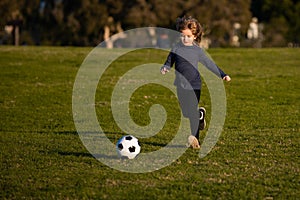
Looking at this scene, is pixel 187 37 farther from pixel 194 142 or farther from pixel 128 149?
pixel 128 149

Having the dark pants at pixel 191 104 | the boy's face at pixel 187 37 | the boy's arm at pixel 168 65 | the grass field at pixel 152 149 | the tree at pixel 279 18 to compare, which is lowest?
the tree at pixel 279 18

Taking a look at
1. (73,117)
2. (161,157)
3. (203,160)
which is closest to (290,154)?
(203,160)

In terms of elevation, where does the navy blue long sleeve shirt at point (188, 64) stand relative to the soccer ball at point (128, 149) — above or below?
above

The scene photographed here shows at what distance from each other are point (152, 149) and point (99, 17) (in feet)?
146

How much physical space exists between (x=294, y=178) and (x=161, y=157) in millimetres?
2032

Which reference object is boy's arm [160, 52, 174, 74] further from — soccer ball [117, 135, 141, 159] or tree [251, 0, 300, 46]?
tree [251, 0, 300, 46]

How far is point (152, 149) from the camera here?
29.6ft

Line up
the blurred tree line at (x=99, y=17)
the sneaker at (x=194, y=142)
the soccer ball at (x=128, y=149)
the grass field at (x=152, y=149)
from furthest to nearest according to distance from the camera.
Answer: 1. the blurred tree line at (x=99, y=17)
2. the sneaker at (x=194, y=142)
3. the soccer ball at (x=128, y=149)
4. the grass field at (x=152, y=149)

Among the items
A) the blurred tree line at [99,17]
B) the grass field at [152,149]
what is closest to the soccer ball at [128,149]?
the grass field at [152,149]

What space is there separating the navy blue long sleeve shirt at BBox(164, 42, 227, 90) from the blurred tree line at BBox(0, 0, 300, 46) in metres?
43.0

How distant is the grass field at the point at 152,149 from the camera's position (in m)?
6.69

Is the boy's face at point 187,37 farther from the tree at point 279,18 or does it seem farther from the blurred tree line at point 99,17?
the tree at point 279,18

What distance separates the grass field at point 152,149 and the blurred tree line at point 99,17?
32710 millimetres

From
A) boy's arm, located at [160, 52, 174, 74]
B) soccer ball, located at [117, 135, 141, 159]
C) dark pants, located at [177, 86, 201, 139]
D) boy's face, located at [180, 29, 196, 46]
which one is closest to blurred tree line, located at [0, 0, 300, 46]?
boy's arm, located at [160, 52, 174, 74]
